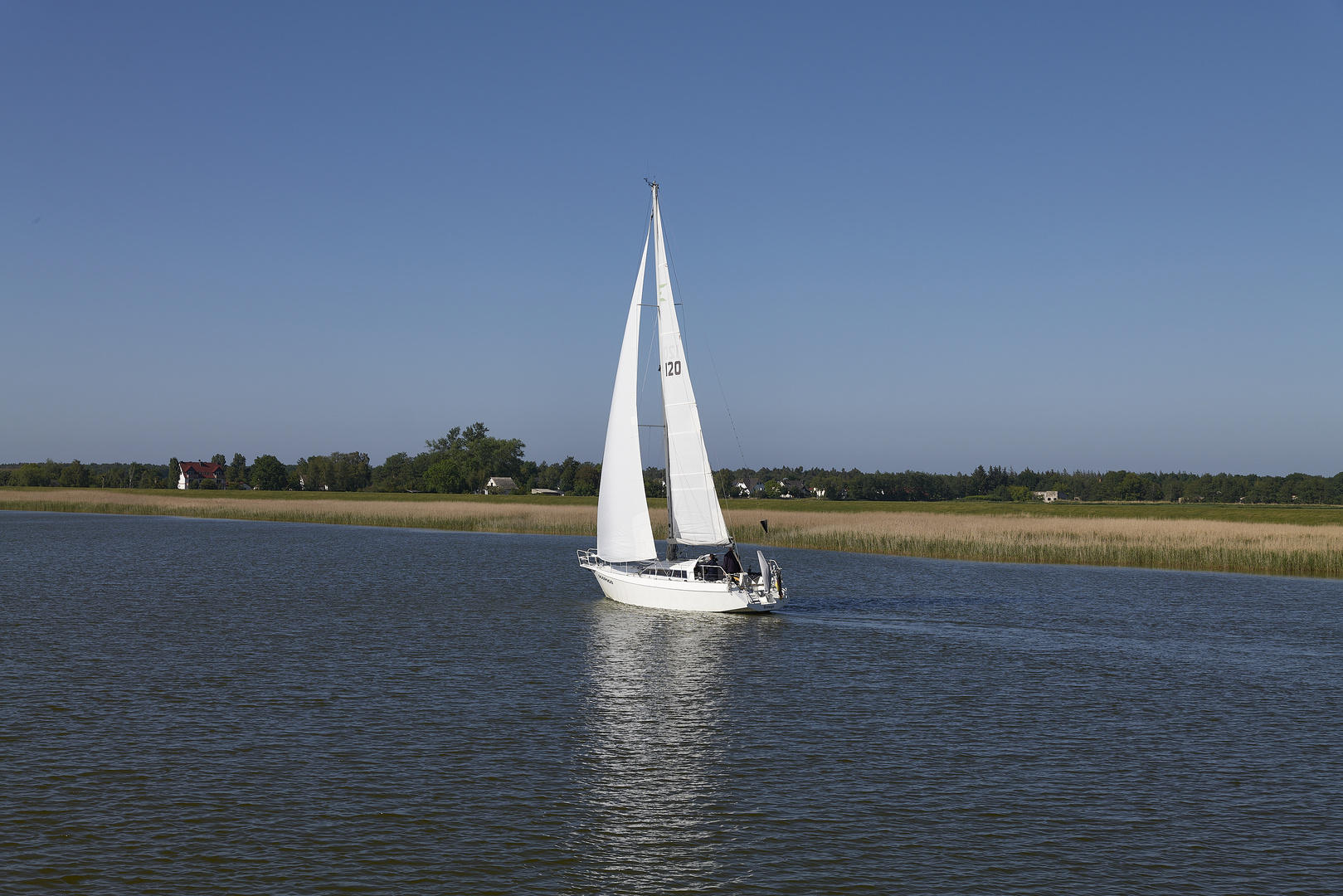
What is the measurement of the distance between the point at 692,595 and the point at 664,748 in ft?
46.2

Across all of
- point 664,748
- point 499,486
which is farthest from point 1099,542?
point 499,486

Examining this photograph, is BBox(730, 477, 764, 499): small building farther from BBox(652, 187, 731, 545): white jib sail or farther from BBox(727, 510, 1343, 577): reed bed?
BBox(652, 187, 731, 545): white jib sail

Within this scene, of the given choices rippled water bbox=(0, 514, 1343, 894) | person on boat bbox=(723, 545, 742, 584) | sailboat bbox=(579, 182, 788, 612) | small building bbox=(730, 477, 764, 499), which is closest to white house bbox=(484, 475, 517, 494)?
small building bbox=(730, 477, 764, 499)

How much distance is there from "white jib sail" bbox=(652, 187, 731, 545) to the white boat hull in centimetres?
134

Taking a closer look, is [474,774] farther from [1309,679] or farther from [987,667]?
[1309,679]

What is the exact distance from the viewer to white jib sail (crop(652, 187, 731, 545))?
30453 millimetres

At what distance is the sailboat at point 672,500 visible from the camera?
30391mm

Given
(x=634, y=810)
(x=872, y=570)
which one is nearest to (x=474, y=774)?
(x=634, y=810)

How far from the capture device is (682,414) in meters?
30.8

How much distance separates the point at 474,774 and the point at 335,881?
4.04 m

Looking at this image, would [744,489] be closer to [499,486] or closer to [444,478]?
[499,486]

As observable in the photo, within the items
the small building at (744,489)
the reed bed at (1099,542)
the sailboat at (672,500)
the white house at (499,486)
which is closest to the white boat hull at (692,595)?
the sailboat at (672,500)

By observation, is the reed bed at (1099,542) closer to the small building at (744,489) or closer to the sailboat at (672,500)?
the sailboat at (672,500)

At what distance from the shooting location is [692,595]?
30688mm
